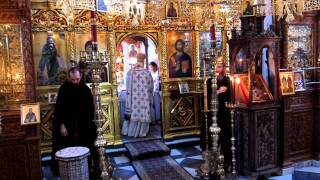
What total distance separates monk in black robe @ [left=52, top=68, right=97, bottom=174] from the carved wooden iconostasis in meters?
1.46

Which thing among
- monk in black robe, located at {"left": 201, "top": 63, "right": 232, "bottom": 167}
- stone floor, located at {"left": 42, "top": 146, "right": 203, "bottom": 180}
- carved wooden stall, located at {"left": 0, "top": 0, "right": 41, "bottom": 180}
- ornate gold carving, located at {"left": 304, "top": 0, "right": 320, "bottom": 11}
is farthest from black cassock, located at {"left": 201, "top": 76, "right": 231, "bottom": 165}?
carved wooden stall, located at {"left": 0, "top": 0, "right": 41, "bottom": 180}

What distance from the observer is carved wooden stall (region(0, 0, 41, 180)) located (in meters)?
4.07

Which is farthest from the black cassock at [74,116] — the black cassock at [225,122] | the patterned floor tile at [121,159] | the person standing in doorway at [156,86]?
the person standing in doorway at [156,86]

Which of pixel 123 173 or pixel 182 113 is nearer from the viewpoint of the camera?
pixel 123 173

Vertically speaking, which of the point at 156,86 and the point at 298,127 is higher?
the point at 156,86

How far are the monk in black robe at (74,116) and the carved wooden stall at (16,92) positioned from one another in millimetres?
471

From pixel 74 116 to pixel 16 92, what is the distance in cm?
88

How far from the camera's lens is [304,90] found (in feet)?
16.8

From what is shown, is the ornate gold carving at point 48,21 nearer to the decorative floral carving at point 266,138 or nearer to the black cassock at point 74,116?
the black cassock at point 74,116

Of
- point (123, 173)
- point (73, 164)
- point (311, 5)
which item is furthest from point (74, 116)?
point (311, 5)

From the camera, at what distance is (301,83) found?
510cm

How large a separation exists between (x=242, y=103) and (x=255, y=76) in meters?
0.45

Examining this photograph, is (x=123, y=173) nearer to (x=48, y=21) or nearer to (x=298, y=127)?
(x=298, y=127)

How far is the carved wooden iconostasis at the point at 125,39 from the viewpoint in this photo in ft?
19.4
